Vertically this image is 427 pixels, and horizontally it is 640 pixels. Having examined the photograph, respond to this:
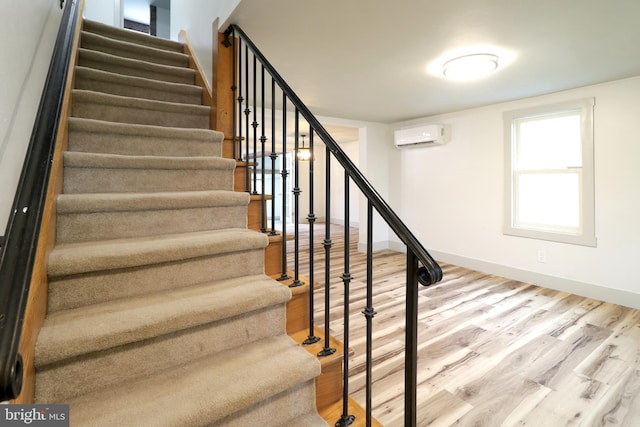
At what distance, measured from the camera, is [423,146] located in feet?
15.6

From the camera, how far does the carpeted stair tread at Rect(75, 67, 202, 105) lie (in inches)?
87.6

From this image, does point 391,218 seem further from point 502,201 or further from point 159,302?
point 502,201

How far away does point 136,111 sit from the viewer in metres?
2.19

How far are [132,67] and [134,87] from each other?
12.8 inches

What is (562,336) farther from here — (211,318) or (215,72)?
(215,72)

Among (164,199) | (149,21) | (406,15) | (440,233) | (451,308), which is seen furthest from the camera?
(149,21)

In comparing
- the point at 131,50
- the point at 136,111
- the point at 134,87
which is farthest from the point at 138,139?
the point at 131,50

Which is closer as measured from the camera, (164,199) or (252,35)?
(164,199)

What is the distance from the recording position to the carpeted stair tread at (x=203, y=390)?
36.3 inches

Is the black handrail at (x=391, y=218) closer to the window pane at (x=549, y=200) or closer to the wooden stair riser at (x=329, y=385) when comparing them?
the wooden stair riser at (x=329, y=385)

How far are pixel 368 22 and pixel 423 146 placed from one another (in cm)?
308

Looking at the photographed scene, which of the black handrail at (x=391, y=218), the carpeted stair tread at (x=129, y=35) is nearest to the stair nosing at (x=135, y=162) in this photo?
the black handrail at (x=391, y=218)

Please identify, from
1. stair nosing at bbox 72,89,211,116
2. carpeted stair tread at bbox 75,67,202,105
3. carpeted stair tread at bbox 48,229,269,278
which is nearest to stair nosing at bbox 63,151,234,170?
carpeted stair tread at bbox 48,229,269,278

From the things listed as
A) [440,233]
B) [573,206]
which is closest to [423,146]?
[440,233]
